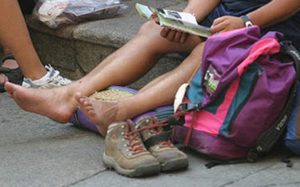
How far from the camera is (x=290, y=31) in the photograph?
324 centimetres

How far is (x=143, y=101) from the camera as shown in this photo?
3160 millimetres

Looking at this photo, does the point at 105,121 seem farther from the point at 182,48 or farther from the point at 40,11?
the point at 40,11

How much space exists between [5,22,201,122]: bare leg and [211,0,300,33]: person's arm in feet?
0.64

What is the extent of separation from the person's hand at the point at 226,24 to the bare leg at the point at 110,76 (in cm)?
18

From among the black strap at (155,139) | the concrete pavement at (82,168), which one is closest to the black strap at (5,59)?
the concrete pavement at (82,168)

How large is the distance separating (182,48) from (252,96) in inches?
24.3

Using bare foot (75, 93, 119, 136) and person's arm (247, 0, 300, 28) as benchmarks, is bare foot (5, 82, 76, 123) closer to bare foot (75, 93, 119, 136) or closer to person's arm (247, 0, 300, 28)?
bare foot (75, 93, 119, 136)

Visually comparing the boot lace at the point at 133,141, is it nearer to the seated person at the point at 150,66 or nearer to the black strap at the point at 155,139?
the black strap at the point at 155,139

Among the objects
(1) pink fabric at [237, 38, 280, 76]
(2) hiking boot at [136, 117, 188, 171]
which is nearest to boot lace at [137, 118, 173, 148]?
(2) hiking boot at [136, 117, 188, 171]

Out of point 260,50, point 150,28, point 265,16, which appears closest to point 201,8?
point 150,28

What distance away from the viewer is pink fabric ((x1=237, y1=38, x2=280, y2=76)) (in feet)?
9.16

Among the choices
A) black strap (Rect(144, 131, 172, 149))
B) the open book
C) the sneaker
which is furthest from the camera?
the sneaker

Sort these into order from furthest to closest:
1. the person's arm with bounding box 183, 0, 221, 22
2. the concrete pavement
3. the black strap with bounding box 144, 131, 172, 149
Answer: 1. the person's arm with bounding box 183, 0, 221, 22
2. the black strap with bounding box 144, 131, 172, 149
3. the concrete pavement

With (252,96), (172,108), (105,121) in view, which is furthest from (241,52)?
(105,121)
